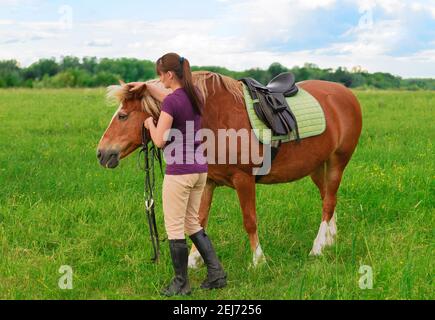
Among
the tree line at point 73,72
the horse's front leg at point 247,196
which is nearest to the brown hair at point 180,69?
the horse's front leg at point 247,196

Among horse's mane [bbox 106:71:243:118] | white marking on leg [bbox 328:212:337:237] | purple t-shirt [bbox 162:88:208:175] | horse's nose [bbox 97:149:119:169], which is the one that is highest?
horse's mane [bbox 106:71:243:118]

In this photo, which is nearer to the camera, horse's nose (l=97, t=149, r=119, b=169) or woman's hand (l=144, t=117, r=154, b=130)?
woman's hand (l=144, t=117, r=154, b=130)

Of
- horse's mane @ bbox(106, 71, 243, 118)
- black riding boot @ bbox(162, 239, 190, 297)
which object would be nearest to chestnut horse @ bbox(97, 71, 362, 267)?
horse's mane @ bbox(106, 71, 243, 118)

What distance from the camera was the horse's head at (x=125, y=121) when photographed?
4867 mm

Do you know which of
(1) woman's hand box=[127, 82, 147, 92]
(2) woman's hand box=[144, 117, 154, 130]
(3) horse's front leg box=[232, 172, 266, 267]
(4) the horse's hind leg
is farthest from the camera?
(4) the horse's hind leg

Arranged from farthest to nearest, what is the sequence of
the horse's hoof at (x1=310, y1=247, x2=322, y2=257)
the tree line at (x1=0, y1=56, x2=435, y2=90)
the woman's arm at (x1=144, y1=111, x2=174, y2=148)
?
the tree line at (x1=0, y1=56, x2=435, y2=90) → the horse's hoof at (x1=310, y1=247, x2=322, y2=257) → the woman's arm at (x1=144, y1=111, x2=174, y2=148)

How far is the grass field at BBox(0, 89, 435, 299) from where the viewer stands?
4812 mm

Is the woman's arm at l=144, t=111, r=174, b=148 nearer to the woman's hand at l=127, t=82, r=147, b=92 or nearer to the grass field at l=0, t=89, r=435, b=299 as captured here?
the woman's hand at l=127, t=82, r=147, b=92

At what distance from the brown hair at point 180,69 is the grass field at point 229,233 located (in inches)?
66.4

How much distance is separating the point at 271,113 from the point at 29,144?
7755 mm

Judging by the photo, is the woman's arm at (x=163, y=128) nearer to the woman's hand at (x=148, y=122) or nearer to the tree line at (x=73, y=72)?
the woman's hand at (x=148, y=122)

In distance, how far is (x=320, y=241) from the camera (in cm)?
608

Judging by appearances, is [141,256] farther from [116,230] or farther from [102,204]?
[102,204]

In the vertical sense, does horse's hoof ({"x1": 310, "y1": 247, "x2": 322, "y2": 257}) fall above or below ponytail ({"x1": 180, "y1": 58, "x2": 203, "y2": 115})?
Answer: below
